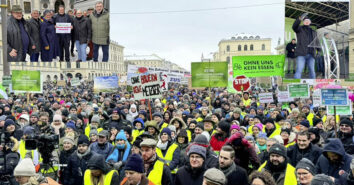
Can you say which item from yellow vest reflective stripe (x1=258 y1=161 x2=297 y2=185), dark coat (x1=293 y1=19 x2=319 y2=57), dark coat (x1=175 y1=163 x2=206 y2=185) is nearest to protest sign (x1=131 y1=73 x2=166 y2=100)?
dark coat (x1=175 y1=163 x2=206 y2=185)

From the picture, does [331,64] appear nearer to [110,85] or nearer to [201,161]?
[110,85]

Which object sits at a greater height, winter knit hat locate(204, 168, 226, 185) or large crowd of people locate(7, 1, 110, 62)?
large crowd of people locate(7, 1, 110, 62)

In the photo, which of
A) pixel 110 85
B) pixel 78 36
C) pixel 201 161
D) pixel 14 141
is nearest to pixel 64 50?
pixel 78 36

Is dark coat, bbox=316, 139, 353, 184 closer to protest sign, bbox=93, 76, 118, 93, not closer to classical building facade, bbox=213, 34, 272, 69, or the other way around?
protest sign, bbox=93, 76, 118, 93

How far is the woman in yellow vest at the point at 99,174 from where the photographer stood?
13.5 feet

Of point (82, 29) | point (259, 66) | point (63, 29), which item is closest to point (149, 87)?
point (82, 29)

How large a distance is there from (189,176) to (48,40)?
11.9 metres

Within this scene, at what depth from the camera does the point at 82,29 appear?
1426 centimetres

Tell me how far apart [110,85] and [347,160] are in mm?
16197

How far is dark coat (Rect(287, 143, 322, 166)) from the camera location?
5.29 meters

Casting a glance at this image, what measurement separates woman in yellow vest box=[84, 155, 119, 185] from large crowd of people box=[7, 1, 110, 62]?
35.8 ft

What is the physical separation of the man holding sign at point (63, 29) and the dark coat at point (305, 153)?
1125cm

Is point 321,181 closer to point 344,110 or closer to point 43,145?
point 43,145

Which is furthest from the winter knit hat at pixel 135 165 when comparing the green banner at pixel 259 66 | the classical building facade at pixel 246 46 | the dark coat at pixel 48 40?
the classical building facade at pixel 246 46
